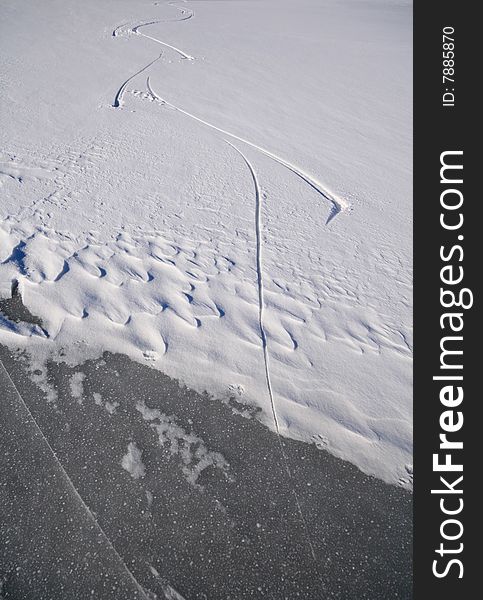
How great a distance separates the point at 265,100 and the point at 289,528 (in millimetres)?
6336

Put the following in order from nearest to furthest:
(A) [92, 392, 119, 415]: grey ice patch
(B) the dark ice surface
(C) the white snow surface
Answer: (B) the dark ice surface < (A) [92, 392, 119, 415]: grey ice patch < (C) the white snow surface

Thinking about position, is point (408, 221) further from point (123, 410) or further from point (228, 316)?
point (123, 410)

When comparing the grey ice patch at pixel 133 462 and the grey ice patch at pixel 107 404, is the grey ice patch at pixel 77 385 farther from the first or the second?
the grey ice patch at pixel 133 462

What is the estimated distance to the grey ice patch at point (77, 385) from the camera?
2273 millimetres

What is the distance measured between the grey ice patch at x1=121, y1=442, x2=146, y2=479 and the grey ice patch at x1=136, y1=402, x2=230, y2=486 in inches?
5.3

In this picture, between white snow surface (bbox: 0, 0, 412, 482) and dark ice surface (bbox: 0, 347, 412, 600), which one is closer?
dark ice surface (bbox: 0, 347, 412, 600)

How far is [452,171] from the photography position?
3.00 m

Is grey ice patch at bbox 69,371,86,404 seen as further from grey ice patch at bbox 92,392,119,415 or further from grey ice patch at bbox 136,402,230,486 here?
grey ice patch at bbox 136,402,230,486

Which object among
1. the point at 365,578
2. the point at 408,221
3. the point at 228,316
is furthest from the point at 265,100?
the point at 365,578

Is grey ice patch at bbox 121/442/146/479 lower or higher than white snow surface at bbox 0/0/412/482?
lower

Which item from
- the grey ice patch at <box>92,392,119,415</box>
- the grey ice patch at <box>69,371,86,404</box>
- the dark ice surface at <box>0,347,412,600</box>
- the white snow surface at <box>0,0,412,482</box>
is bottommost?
the dark ice surface at <box>0,347,412,600</box>

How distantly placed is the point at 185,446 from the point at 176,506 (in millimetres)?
308

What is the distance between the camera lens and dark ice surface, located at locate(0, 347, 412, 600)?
1.68 metres

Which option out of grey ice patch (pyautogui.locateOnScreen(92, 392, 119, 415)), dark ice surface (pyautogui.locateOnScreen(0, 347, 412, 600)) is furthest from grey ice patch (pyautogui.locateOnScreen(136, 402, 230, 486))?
grey ice patch (pyautogui.locateOnScreen(92, 392, 119, 415))
